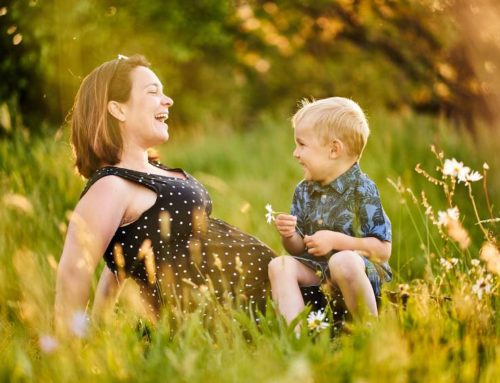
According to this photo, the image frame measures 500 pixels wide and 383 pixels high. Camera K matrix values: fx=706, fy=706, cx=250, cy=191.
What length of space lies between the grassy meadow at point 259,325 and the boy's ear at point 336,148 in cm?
26

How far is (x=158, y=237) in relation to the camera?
293 centimetres

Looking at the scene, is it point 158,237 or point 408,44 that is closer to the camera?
point 158,237

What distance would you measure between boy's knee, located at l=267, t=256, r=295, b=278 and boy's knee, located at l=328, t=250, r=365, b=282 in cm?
20

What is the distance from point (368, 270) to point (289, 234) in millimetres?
354

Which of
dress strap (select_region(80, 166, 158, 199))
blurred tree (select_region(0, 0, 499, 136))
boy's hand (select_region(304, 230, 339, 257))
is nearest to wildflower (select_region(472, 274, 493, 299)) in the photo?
boy's hand (select_region(304, 230, 339, 257))

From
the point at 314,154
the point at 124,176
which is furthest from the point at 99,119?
the point at 314,154

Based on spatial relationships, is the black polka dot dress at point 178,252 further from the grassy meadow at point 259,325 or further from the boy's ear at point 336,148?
the boy's ear at point 336,148

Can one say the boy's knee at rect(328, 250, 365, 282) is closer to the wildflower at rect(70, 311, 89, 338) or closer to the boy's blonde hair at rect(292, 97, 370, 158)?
the boy's blonde hair at rect(292, 97, 370, 158)

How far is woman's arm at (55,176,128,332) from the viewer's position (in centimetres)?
273

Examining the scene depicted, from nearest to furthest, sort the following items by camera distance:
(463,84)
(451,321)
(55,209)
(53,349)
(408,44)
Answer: (53,349), (451,321), (55,209), (463,84), (408,44)

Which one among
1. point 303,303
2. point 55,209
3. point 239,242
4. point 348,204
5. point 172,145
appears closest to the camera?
point 303,303

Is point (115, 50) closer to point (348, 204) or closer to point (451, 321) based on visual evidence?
point (348, 204)

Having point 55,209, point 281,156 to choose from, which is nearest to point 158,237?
point 55,209

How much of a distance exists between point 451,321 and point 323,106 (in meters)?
1.03
